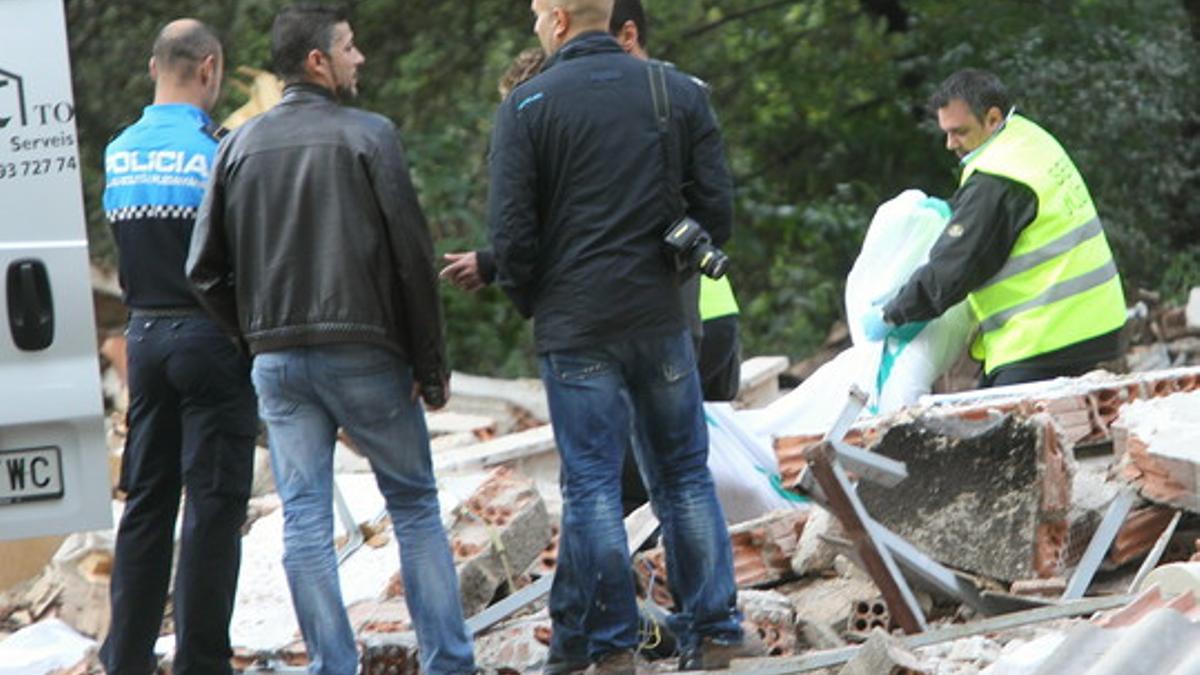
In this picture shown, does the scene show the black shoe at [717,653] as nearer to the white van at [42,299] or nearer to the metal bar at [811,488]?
the metal bar at [811,488]

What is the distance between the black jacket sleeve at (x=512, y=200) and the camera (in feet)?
22.6

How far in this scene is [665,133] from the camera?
697 centimetres

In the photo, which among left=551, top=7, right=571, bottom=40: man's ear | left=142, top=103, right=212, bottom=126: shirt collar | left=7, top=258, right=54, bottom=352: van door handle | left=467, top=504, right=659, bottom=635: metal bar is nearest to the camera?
left=7, top=258, right=54, bottom=352: van door handle

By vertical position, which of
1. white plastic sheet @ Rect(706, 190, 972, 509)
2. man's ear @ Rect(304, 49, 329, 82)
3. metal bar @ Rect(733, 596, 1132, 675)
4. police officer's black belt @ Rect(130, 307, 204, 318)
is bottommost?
metal bar @ Rect(733, 596, 1132, 675)

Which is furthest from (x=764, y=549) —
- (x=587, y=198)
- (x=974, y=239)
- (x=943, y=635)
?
(x=587, y=198)

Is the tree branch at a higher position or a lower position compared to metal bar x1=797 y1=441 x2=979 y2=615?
higher

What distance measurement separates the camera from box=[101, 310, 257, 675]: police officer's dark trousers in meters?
7.41

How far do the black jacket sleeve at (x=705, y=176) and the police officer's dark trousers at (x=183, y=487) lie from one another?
1446 millimetres

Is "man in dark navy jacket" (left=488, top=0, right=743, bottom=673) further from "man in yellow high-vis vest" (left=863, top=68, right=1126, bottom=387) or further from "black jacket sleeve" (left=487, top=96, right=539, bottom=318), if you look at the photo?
"man in yellow high-vis vest" (left=863, top=68, right=1126, bottom=387)

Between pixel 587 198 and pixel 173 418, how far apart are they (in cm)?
151

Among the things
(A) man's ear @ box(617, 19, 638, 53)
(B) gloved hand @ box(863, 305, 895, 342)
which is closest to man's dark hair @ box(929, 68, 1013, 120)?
(B) gloved hand @ box(863, 305, 895, 342)

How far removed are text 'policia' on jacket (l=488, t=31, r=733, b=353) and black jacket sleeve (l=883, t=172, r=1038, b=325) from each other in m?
2.33

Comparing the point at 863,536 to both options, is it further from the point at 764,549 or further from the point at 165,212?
the point at 165,212

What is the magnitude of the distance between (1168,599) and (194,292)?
287cm
